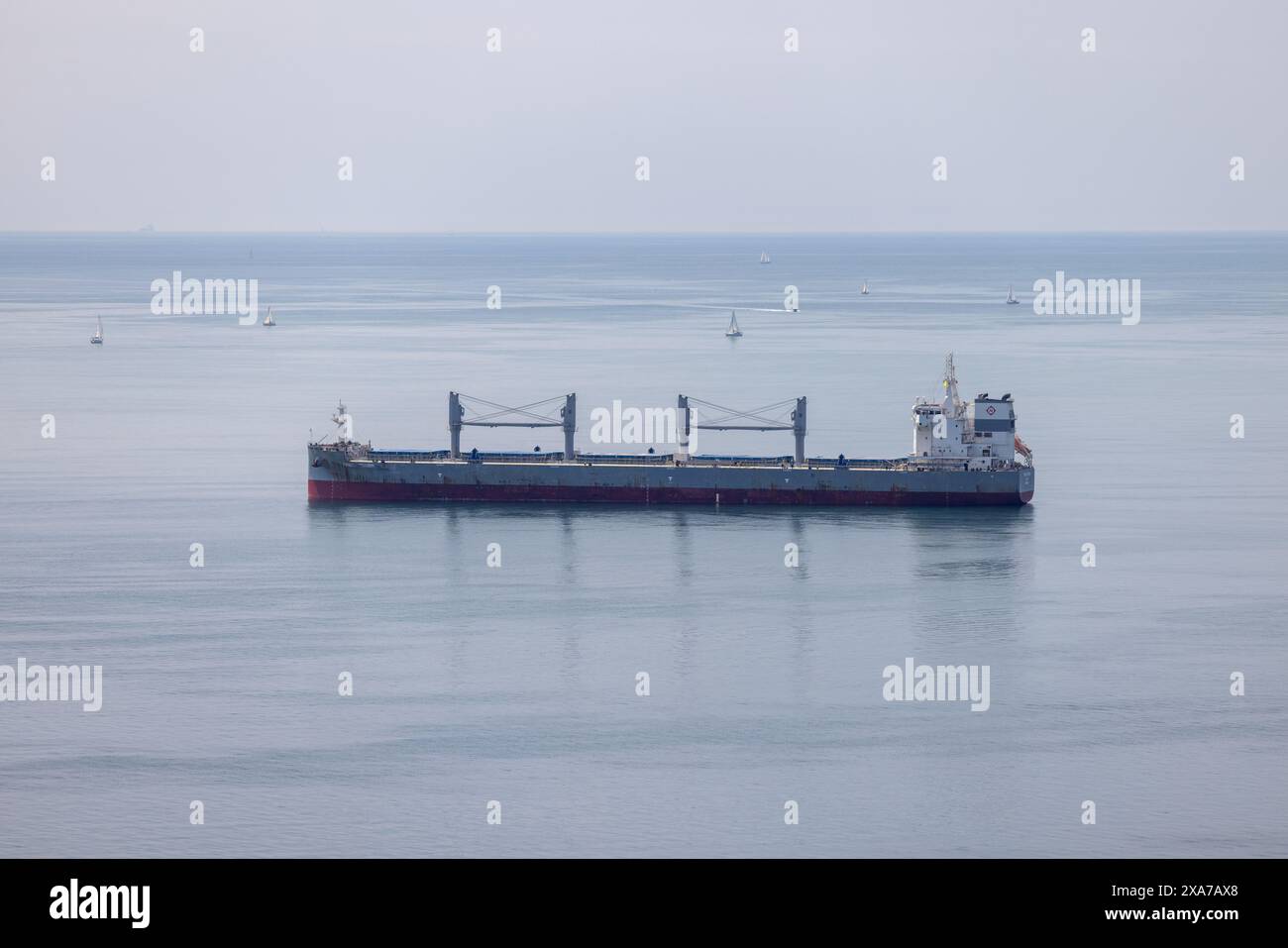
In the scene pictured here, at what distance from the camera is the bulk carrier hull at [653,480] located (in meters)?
89.2

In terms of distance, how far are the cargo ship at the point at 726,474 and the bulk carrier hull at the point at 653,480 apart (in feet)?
0.16

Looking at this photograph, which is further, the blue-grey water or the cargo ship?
the cargo ship

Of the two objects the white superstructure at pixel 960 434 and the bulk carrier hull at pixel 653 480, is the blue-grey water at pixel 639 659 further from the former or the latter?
the white superstructure at pixel 960 434

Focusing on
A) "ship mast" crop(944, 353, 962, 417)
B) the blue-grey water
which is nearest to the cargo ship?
"ship mast" crop(944, 353, 962, 417)

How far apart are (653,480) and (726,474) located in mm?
3706

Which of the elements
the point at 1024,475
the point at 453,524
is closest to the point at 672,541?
the point at 453,524

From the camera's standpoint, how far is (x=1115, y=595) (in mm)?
69750

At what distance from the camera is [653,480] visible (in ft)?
298

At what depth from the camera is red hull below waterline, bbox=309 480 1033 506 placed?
89.4 m

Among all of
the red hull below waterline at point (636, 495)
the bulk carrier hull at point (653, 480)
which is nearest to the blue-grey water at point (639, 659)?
the red hull below waterline at point (636, 495)

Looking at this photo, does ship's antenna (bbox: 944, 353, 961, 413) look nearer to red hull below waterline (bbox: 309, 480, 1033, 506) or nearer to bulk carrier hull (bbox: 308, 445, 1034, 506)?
bulk carrier hull (bbox: 308, 445, 1034, 506)

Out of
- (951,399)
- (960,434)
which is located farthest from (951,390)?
(960,434)

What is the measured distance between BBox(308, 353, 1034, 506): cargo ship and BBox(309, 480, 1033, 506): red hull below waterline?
50 millimetres

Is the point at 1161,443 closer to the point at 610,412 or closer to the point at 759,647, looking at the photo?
the point at 610,412
